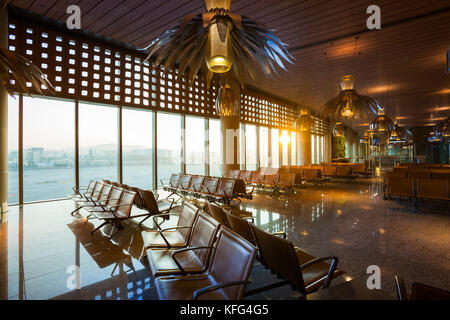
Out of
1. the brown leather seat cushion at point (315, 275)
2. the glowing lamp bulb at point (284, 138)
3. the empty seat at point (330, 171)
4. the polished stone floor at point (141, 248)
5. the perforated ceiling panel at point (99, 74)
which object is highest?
the perforated ceiling panel at point (99, 74)

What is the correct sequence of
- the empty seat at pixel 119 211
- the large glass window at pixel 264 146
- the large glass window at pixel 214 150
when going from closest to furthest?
the empty seat at pixel 119 211 < the large glass window at pixel 214 150 < the large glass window at pixel 264 146

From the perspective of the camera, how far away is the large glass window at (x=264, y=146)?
15914mm

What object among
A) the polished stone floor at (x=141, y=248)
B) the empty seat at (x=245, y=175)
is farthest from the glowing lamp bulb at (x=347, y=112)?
the empty seat at (x=245, y=175)

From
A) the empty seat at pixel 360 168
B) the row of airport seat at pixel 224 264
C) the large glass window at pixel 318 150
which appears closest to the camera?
the row of airport seat at pixel 224 264

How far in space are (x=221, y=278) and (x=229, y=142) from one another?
10.2 meters

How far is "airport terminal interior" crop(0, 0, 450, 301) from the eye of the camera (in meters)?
2.27

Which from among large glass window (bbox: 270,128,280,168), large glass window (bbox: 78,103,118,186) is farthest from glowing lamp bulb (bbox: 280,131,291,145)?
large glass window (bbox: 78,103,118,186)

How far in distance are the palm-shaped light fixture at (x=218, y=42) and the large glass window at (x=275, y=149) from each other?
48.3 ft

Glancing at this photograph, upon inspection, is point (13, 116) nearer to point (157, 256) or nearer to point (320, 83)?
point (157, 256)

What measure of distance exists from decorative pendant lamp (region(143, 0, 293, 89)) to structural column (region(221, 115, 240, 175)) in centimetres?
917

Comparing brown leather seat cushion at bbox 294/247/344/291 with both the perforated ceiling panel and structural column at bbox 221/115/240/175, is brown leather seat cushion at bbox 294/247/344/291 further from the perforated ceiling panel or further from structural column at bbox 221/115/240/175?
structural column at bbox 221/115/240/175

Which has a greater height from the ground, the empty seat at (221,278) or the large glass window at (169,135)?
the large glass window at (169,135)

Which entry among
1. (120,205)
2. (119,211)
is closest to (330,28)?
(120,205)

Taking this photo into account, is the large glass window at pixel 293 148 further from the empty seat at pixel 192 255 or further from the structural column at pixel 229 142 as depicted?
the empty seat at pixel 192 255
